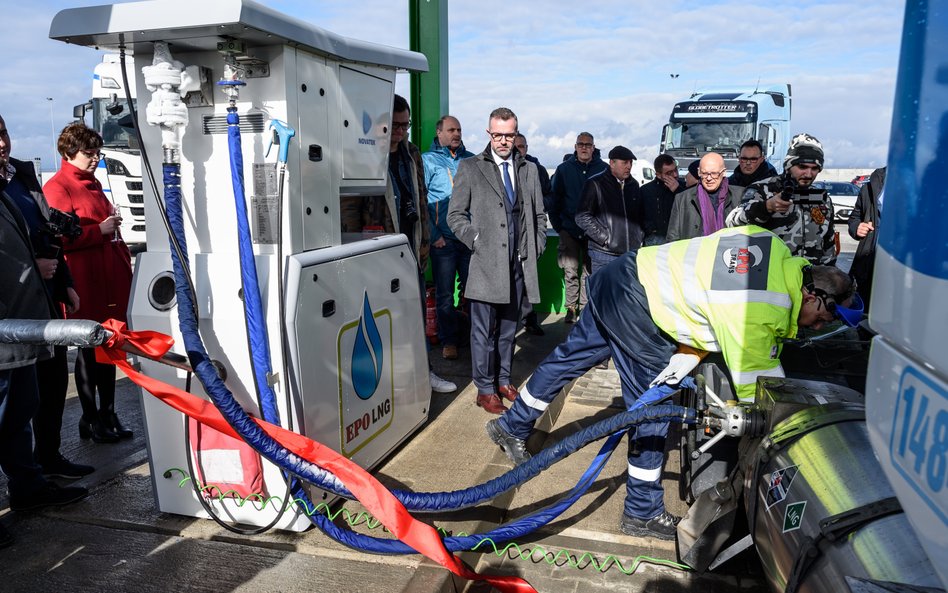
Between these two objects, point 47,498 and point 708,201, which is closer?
point 47,498

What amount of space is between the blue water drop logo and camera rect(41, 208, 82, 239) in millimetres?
1627

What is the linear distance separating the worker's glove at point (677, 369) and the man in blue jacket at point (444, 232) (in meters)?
3.01

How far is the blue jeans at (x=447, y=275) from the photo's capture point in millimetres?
5988

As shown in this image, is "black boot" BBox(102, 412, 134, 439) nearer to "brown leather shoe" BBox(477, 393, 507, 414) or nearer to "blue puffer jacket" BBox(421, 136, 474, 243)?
"brown leather shoe" BBox(477, 393, 507, 414)

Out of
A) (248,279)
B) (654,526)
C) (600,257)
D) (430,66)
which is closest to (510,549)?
(654,526)

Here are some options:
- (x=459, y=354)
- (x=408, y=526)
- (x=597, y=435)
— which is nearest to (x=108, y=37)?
(x=408, y=526)

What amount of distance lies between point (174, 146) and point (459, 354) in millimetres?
3681

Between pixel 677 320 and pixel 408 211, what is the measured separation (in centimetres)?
243

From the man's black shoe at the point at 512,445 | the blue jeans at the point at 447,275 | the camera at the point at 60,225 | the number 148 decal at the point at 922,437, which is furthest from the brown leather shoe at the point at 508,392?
the number 148 decal at the point at 922,437

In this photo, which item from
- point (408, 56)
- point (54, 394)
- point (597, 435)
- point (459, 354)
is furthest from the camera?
point (459, 354)

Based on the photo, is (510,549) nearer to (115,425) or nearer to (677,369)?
(677,369)

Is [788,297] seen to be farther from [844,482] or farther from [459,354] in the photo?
[459,354]

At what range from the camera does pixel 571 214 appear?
7453mm

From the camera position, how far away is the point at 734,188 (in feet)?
18.7
